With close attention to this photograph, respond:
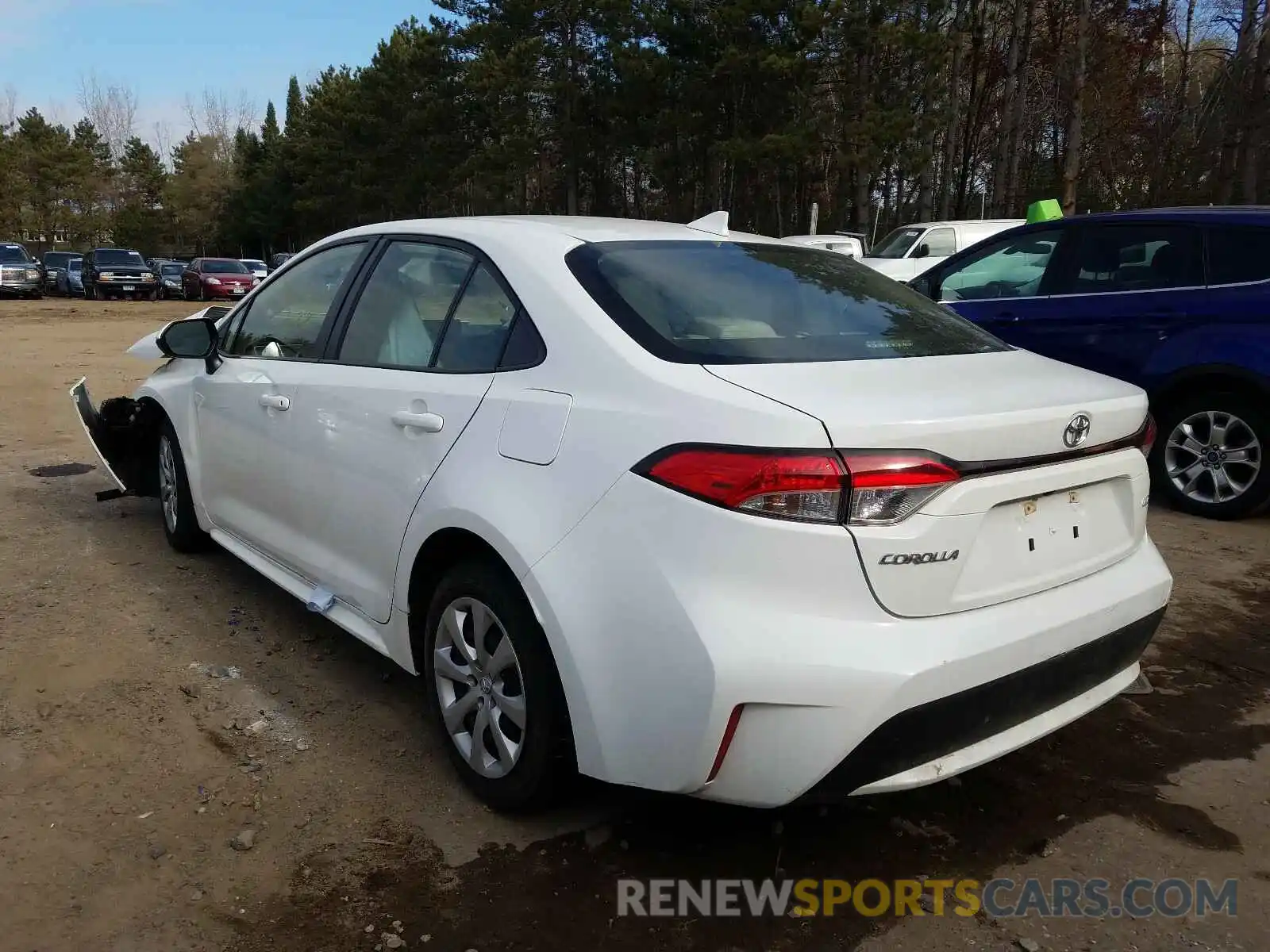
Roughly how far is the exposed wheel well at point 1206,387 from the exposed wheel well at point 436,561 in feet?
15.8

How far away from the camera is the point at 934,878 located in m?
2.51

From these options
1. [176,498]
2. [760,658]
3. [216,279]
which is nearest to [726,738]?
[760,658]

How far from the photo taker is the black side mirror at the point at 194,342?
4273 mm

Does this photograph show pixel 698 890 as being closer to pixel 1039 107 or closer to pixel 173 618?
pixel 173 618

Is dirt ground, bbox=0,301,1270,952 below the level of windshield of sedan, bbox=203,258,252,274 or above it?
below

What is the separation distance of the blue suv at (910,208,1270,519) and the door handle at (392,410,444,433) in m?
4.59

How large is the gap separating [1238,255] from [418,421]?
16.6 feet

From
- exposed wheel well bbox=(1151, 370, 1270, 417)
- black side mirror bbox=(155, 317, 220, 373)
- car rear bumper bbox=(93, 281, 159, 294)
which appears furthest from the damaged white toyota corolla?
car rear bumper bbox=(93, 281, 159, 294)

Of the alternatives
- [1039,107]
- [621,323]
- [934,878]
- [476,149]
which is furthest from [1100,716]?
[476,149]

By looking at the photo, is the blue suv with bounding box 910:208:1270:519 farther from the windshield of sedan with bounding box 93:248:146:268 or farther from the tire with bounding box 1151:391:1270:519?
the windshield of sedan with bounding box 93:248:146:268

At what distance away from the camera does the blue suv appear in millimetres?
5574

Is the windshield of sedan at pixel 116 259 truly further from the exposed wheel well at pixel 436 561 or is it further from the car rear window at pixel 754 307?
the car rear window at pixel 754 307

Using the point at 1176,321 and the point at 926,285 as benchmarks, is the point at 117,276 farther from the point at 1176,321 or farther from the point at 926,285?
the point at 1176,321

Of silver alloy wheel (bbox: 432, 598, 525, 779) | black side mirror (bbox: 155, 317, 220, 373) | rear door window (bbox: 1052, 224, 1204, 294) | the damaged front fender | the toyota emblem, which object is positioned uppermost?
rear door window (bbox: 1052, 224, 1204, 294)
